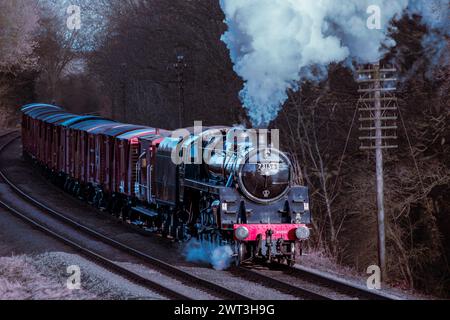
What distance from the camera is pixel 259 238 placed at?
1558cm

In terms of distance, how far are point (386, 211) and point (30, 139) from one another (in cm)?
1757

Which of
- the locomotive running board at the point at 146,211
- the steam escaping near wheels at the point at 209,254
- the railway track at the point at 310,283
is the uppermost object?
the locomotive running board at the point at 146,211

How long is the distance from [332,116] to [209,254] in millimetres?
18342

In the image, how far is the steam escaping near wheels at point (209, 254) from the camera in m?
16.4

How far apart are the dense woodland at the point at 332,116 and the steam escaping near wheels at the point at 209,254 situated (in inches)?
130

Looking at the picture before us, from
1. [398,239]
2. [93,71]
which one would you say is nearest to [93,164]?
[398,239]

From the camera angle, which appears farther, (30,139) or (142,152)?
(30,139)

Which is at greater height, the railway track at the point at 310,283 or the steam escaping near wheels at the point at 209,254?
the steam escaping near wheels at the point at 209,254

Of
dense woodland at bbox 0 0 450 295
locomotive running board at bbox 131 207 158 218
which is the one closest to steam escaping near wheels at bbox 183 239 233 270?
locomotive running board at bbox 131 207 158 218

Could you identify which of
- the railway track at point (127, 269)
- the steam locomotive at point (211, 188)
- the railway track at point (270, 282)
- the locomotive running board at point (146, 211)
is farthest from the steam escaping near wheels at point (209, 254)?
the locomotive running board at point (146, 211)

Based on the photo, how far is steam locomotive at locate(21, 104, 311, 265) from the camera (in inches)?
616

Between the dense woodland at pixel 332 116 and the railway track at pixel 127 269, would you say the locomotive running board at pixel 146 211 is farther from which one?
the dense woodland at pixel 332 116

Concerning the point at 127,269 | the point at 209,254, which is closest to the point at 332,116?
the point at 209,254
